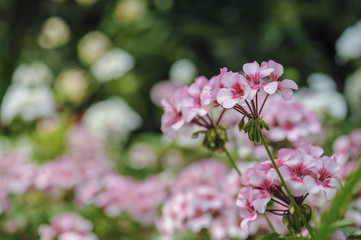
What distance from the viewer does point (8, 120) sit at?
7.39 feet

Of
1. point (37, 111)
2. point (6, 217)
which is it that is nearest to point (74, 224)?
point (6, 217)

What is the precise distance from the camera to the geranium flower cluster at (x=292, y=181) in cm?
59

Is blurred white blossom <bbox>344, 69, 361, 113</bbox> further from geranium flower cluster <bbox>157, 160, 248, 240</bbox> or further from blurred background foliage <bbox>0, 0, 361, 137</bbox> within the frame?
geranium flower cluster <bbox>157, 160, 248, 240</bbox>

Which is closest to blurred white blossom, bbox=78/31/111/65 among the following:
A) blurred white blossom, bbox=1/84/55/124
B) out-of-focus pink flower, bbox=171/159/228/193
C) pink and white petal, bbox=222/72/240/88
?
blurred white blossom, bbox=1/84/55/124

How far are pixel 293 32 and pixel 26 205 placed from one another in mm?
1741

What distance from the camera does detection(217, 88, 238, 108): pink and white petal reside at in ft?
1.90

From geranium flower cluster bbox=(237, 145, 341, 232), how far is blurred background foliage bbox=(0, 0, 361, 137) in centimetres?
178

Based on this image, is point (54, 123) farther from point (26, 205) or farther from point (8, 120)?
point (26, 205)

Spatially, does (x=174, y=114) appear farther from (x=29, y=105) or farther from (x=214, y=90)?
(x=29, y=105)

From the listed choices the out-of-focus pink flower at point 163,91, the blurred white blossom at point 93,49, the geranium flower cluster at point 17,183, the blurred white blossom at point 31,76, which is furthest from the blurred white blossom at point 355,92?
the blurred white blossom at point 31,76

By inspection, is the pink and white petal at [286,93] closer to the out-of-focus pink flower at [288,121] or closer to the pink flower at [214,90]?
the pink flower at [214,90]

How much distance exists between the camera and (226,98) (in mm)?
589

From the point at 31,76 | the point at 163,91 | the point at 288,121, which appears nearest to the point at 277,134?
the point at 288,121

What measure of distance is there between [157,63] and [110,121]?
0.90 m
